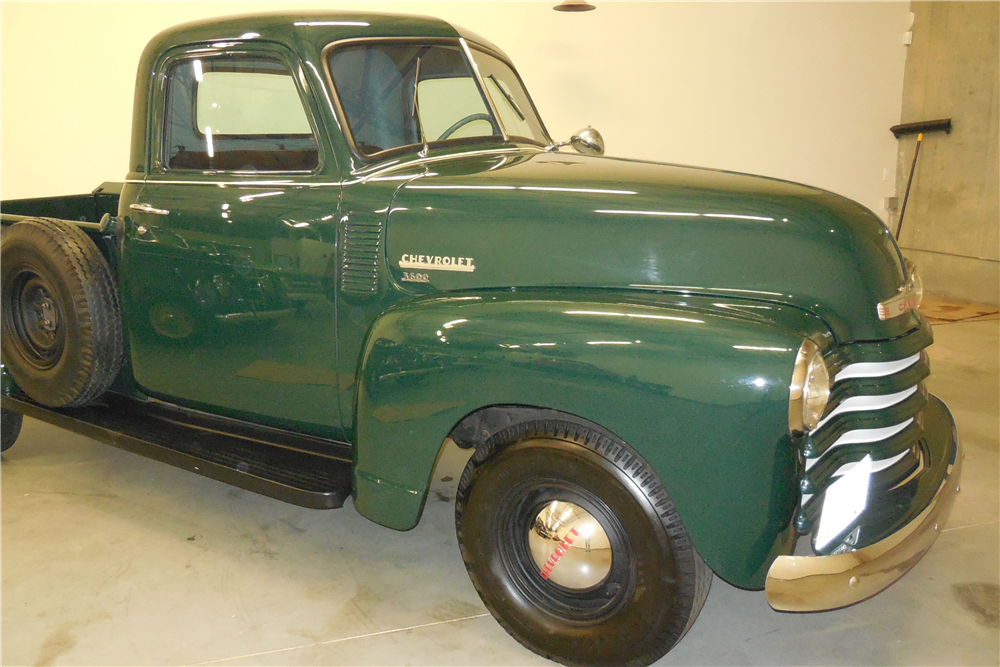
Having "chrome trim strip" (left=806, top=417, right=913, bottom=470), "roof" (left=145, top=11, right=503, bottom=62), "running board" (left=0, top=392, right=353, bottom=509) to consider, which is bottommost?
"running board" (left=0, top=392, right=353, bottom=509)

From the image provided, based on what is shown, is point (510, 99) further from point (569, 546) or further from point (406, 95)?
point (569, 546)

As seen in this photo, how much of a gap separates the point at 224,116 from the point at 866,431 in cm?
232

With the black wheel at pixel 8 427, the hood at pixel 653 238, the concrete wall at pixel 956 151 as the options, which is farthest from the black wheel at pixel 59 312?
the concrete wall at pixel 956 151

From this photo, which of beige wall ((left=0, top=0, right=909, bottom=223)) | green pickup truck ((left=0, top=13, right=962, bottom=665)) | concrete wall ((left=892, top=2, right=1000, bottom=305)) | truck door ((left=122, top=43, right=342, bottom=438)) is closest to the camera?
green pickup truck ((left=0, top=13, right=962, bottom=665))

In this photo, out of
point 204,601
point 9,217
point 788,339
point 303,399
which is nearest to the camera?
point 788,339

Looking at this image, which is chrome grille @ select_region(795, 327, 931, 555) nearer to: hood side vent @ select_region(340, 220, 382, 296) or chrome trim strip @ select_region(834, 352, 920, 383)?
chrome trim strip @ select_region(834, 352, 920, 383)

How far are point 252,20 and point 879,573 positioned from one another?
7.87ft

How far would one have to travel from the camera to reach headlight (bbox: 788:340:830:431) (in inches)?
65.8

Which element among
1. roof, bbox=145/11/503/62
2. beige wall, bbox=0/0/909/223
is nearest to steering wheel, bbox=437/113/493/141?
roof, bbox=145/11/503/62

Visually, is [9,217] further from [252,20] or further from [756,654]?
[756,654]

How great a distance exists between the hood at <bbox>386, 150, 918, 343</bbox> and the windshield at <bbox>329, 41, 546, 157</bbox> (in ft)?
1.07

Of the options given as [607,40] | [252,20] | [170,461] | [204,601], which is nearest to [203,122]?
[252,20]

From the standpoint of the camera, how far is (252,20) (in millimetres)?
2561

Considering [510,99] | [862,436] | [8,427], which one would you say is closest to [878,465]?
[862,436]
